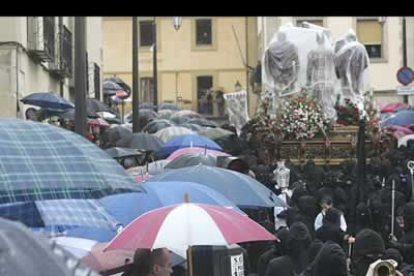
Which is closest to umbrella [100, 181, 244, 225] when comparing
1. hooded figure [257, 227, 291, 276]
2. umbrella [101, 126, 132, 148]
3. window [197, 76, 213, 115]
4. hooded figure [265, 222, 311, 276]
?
hooded figure [265, 222, 311, 276]

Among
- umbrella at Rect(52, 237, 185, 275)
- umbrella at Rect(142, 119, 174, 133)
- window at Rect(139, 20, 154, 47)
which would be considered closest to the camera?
umbrella at Rect(52, 237, 185, 275)

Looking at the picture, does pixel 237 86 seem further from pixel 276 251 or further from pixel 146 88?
pixel 276 251

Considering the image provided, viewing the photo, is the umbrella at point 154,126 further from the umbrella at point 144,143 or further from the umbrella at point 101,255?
the umbrella at point 101,255

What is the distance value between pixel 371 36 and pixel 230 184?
37418 millimetres

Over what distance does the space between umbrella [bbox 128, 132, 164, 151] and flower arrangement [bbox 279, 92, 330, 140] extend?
4387mm

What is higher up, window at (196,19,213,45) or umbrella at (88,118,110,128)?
window at (196,19,213,45)

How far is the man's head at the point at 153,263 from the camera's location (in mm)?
5590

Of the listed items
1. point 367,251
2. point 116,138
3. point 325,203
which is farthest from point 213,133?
point 367,251

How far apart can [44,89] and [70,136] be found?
16.2 m

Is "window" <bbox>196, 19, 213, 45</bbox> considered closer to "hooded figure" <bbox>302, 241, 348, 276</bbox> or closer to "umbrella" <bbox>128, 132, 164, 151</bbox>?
"umbrella" <bbox>128, 132, 164, 151</bbox>

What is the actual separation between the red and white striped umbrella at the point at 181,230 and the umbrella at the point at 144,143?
372 inches

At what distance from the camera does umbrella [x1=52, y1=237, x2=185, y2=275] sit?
5.52 m

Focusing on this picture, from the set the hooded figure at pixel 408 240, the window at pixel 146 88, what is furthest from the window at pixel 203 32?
the hooded figure at pixel 408 240
